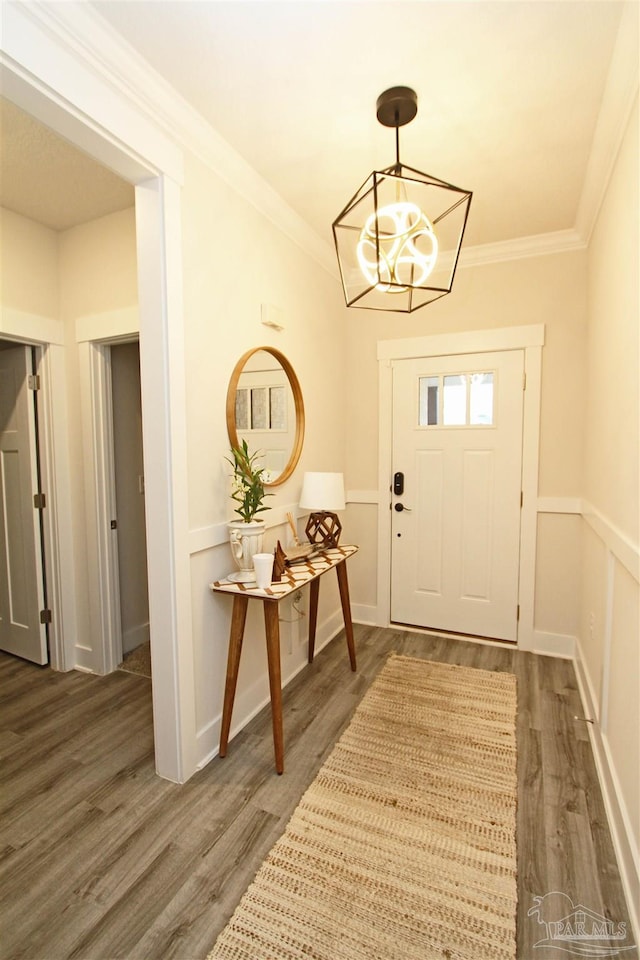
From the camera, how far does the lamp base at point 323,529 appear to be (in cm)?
265

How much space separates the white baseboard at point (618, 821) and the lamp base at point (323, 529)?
154cm

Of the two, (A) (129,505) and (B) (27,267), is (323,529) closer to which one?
(A) (129,505)

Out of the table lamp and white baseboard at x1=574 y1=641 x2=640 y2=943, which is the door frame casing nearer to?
white baseboard at x1=574 y1=641 x2=640 y2=943

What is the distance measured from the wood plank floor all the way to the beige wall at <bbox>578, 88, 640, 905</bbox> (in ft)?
0.59

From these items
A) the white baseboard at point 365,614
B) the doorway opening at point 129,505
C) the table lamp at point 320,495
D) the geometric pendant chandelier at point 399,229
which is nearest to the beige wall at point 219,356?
the table lamp at point 320,495

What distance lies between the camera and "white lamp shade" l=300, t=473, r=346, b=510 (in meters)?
2.50

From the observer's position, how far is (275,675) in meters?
1.83

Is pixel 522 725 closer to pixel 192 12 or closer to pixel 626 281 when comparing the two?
pixel 626 281

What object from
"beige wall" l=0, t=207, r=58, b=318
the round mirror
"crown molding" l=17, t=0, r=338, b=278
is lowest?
the round mirror

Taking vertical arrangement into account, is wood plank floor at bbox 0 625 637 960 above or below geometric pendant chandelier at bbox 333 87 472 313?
below

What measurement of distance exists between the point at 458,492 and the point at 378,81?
230 cm

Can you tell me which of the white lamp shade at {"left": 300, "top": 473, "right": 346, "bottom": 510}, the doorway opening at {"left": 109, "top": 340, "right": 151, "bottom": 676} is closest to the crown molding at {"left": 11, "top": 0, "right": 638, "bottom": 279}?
the doorway opening at {"left": 109, "top": 340, "right": 151, "bottom": 676}

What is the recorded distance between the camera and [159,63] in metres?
1.50

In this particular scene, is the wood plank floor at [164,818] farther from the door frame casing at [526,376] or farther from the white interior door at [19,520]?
the door frame casing at [526,376]
